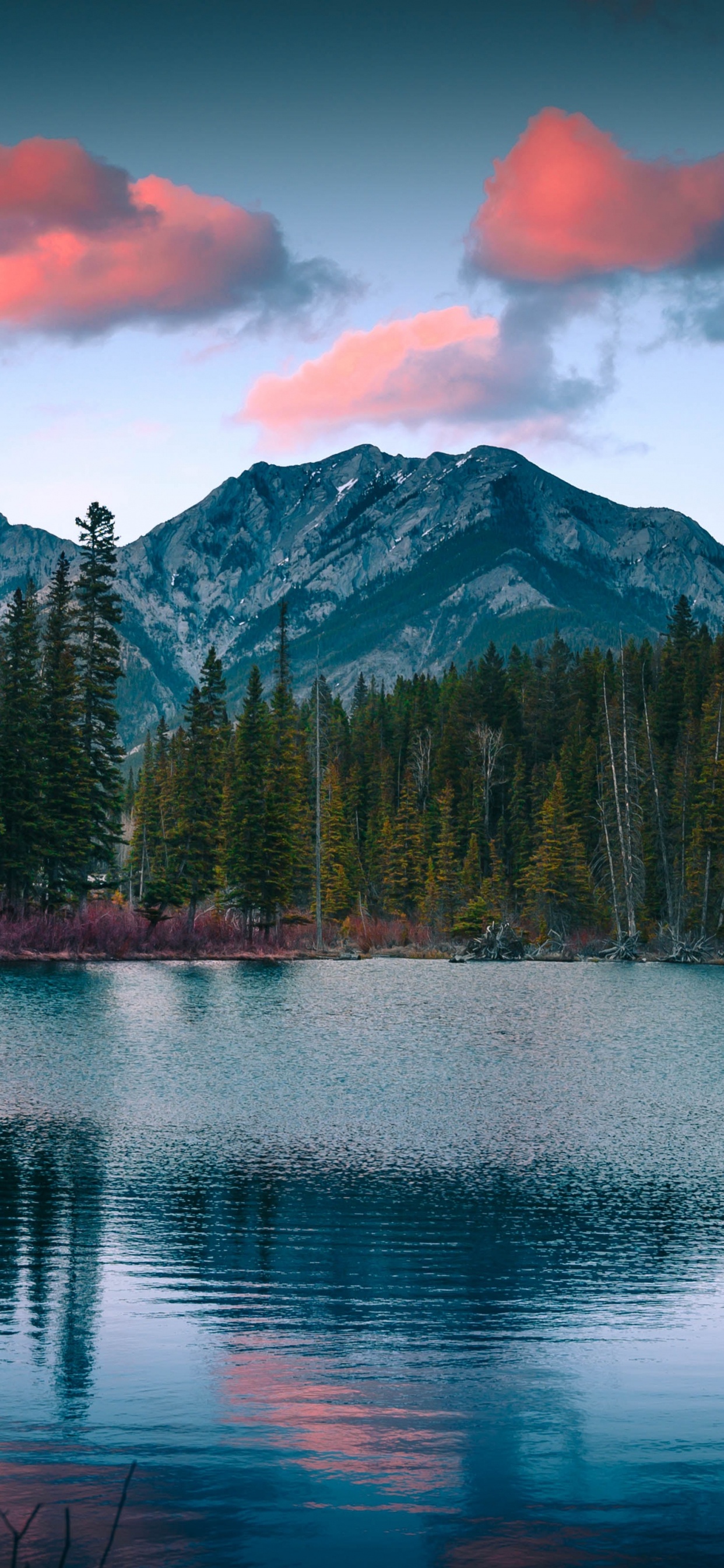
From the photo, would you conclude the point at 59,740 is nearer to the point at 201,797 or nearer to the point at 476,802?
the point at 201,797

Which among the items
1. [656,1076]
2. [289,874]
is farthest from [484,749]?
[656,1076]

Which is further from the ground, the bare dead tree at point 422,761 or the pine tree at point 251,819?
the bare dead tree at point 422,761

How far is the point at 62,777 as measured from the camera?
251 feet

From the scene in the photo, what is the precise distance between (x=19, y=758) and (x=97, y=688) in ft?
23.5

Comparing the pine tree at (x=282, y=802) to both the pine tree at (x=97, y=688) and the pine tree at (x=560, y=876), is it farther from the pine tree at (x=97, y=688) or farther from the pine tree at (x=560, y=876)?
the pine tree at (x=560, y=876)

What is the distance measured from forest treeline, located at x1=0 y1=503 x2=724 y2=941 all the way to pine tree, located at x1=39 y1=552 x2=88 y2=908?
0.46 feet

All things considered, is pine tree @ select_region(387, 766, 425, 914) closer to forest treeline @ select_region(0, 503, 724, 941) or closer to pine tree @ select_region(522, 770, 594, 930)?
forest treeline @ select_region(0, 503, 724, 941)

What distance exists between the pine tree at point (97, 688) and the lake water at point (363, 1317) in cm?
4701

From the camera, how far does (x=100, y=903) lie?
86.1m

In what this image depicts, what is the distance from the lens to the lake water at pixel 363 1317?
806 cm

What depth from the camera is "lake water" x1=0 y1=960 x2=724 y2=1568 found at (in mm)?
8062

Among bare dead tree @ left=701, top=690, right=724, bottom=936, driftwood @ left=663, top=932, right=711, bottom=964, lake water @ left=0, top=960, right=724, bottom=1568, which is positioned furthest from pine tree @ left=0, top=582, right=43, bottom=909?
bare dead tree @ left=701, top=690, right=724, bottom=936

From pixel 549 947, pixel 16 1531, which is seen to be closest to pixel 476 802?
pixel 549 947

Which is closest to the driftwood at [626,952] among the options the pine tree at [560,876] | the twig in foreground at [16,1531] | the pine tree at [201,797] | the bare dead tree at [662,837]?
the bare dead tree at [662,837]
